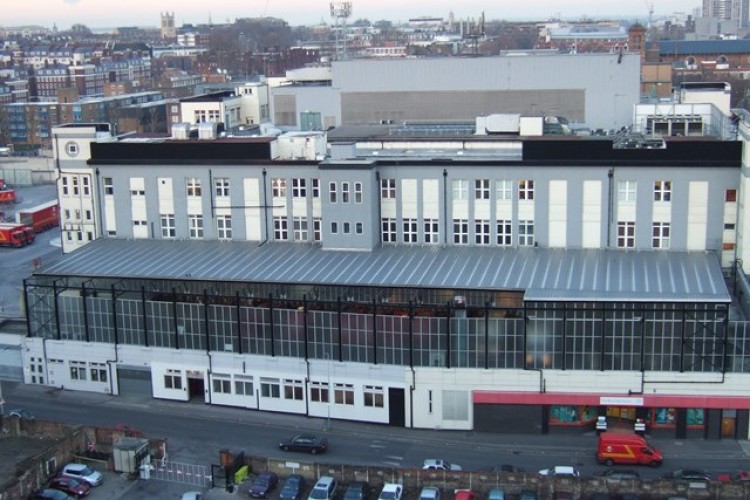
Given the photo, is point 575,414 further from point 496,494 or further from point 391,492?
point 391,492

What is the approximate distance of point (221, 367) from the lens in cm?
4284

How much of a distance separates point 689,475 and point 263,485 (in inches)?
576

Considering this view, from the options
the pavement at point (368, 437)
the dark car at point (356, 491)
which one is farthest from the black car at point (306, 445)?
the dark car at point (356, 491)

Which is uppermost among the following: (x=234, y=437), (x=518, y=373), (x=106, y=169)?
(x=106, y=169)

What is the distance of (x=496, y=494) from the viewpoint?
3306cm

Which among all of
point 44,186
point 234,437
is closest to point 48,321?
point 234,437

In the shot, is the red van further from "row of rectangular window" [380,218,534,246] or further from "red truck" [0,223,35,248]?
"red truck" [0,223,35,248]

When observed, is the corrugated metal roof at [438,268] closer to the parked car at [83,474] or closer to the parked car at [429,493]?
the parked car at [429,493]

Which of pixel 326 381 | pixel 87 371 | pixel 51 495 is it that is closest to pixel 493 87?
pixel 326 381

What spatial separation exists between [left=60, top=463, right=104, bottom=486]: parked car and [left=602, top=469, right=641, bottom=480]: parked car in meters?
17.8

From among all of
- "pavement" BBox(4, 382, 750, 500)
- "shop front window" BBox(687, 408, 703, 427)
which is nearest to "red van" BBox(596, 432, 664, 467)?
"pavement" BBox(4, 382, 750, 500)

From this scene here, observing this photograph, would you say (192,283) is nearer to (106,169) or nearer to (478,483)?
(106,169)

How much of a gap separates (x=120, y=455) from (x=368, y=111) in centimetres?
3785

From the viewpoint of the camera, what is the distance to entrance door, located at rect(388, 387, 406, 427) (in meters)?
40.5
